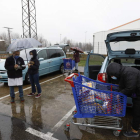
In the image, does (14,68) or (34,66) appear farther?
(34,66)

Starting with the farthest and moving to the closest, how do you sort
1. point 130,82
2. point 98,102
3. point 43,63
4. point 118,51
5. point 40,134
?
point 43,63 < point 118,51 < point 40,134 < point 98,102 < point 130,82

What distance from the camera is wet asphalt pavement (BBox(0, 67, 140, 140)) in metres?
2.54

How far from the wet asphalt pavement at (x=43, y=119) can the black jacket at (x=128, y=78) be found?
101cm

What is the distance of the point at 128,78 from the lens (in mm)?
2234

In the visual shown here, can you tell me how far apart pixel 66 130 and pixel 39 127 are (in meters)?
0.63

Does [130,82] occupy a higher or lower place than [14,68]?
lower

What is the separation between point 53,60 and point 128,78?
5.58 meters

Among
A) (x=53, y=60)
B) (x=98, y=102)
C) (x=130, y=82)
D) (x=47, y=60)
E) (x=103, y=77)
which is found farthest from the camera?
(x=53, y=60)

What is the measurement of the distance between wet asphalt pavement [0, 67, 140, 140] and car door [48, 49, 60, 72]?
8.69 feet

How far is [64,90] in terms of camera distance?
5297mm

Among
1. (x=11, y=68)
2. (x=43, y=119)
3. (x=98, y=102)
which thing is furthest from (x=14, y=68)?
(x=98, y=102)

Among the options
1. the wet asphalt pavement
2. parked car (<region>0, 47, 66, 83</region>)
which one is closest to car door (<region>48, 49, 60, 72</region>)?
parked car (<region>0, 47, 66, 83</region>)

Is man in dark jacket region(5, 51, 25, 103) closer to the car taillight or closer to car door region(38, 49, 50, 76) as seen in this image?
car door region(38, 49, 50, 76)

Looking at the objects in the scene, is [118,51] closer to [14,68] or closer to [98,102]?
[98,102]
